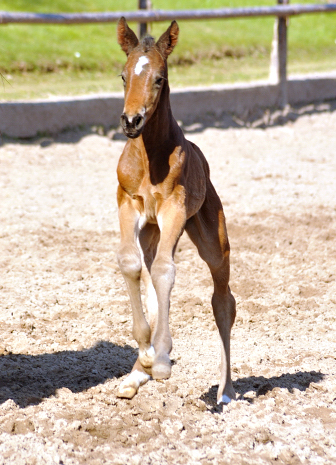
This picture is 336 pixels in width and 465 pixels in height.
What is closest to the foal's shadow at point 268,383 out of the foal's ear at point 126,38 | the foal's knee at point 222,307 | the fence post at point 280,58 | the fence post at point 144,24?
the foal's knee at point 222,307

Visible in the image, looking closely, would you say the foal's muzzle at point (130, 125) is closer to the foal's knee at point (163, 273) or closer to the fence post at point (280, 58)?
the foal's knee at point (163, 273)

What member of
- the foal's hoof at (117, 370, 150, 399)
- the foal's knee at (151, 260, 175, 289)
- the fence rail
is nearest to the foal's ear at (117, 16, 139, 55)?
the foal's knee at (151, 260, 175, 289)

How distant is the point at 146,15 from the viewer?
10258mm

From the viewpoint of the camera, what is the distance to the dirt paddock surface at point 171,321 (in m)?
3.66

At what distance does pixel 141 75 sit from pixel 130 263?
107 cm

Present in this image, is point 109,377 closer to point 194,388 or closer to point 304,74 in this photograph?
point 194,388

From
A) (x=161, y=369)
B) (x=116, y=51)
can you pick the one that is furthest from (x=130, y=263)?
(x=116, y=51)

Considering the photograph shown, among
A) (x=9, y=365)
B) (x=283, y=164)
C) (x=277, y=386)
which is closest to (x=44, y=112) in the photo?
(x=283, y=164)

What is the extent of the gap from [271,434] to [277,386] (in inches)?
34.4

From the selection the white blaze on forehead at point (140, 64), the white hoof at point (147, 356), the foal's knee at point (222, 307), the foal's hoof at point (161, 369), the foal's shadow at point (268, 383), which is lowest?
the foal's shadow at point (268, 383)

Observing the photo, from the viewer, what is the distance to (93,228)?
7.46m

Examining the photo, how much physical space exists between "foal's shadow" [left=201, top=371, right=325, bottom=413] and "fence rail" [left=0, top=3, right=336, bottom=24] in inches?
265

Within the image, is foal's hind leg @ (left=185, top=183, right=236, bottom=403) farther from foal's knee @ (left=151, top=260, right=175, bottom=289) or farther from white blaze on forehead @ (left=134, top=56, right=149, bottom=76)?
white blaze on forehead @ (left=134, top=56, right=149, bottom=76)

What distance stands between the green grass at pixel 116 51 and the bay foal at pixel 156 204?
6.98m
